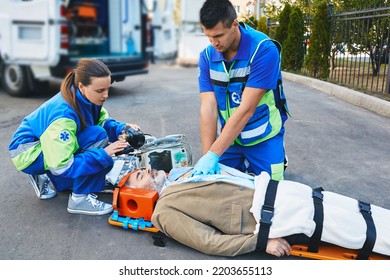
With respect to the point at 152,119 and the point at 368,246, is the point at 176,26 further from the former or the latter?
the point at 152,119

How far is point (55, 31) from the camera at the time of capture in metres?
5.03

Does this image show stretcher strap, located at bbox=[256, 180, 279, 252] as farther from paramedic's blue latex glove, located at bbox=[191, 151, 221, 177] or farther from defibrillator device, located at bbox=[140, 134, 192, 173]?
defibrillator device, located at bbox=[140, 134, 192, 173]

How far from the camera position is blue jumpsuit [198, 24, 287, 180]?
2453mm

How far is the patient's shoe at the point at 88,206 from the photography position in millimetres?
2541

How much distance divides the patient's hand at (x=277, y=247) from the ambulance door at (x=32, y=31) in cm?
380

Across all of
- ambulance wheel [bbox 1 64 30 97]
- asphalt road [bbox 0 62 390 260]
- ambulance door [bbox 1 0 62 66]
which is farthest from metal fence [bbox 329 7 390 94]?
ambulance wheel [bbox 1 64 30 97]

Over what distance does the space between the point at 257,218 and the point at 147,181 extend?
2.61ft

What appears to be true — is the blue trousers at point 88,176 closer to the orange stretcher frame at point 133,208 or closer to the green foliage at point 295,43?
the orange stretcher frame at point 133,208

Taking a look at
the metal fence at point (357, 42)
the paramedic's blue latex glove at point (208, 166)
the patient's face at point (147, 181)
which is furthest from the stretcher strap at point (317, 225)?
Answer: the metal fence at point (357, 42)

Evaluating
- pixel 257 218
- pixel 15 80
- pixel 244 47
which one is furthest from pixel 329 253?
pixel 15 80

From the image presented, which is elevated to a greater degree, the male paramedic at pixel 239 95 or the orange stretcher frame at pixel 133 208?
the male paramedic at pixel 239 95

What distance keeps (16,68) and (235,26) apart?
5310mm

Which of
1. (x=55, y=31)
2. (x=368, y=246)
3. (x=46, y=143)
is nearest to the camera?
(x=368, y=246)

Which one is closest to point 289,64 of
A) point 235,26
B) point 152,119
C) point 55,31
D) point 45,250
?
point 152,119
